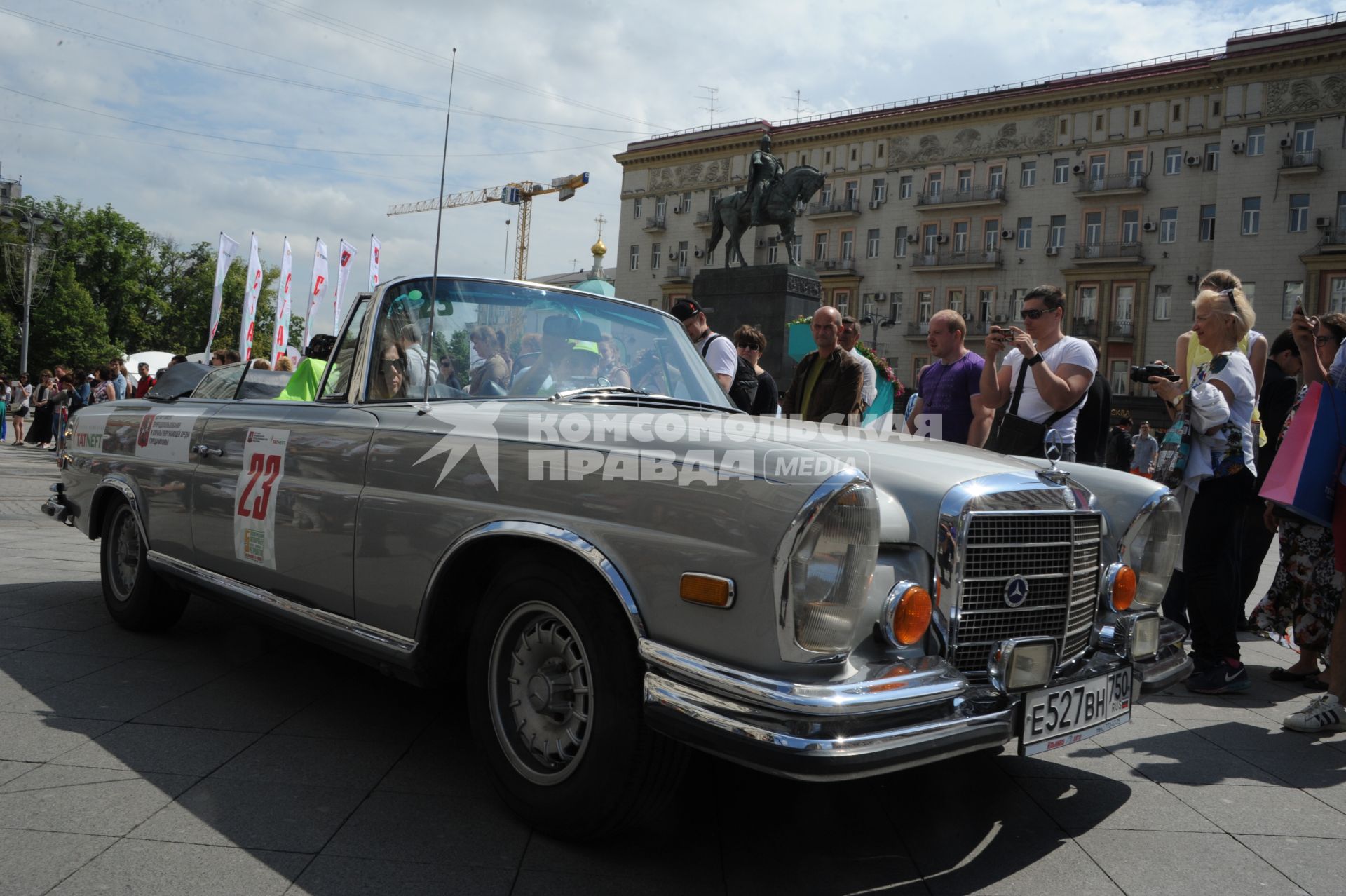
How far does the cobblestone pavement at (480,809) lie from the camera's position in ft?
9.13

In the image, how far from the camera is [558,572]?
2.92 m

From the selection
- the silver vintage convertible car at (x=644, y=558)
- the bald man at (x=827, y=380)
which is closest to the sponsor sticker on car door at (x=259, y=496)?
the silver vintage convertible car at (x=644, y=558)

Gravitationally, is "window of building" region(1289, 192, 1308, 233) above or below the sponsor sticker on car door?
above

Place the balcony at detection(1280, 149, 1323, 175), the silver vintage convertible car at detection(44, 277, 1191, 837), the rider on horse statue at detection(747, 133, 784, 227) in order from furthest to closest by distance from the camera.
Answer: the balcony at detection(1280, 149, 1323, 175) < the rider on horse statue at detection(747, 133, 784, 227) < the silver vintage convertible car at detection(44, 277, 1191, 837)

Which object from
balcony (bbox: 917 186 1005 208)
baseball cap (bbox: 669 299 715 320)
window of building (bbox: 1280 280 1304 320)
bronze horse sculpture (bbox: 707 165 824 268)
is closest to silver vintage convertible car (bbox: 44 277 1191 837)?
baseball cap (bbox: 669 299 715 320)

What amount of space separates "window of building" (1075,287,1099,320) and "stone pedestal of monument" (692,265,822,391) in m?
30.6

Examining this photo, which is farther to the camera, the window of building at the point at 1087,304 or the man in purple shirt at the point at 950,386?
the window of building at the point at 1087,304

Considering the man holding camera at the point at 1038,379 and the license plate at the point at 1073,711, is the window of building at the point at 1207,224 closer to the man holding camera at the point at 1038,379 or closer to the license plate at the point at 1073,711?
the man holding camera at the point at 1038,379

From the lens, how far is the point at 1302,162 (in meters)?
40.0

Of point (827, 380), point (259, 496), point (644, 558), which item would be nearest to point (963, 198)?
point (827, 380)

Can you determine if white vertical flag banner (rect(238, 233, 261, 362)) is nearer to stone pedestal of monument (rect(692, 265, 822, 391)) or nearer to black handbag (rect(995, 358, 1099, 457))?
stone pedestal of monument (rect(692, 265, 822, 391))

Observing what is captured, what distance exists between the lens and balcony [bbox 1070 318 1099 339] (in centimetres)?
4556

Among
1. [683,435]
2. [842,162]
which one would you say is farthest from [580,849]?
[842,162]

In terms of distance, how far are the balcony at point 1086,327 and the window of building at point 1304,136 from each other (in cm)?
1007
